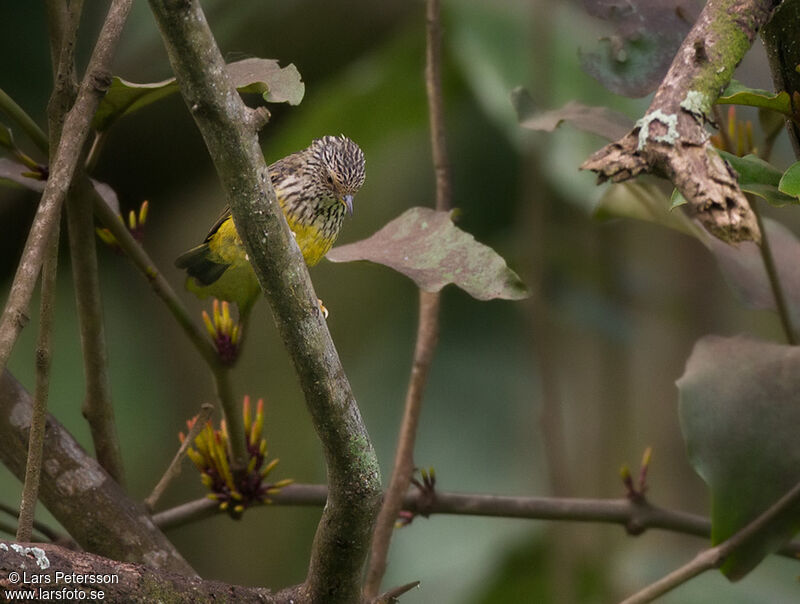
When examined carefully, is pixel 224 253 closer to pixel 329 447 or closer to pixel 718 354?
pixel 329 447

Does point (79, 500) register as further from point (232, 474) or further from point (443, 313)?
point (443, 313)

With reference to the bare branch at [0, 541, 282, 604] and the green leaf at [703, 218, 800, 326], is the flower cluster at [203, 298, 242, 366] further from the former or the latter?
the green leaf at [703, 218, 800, 326]

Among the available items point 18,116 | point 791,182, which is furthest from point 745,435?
point 18,116

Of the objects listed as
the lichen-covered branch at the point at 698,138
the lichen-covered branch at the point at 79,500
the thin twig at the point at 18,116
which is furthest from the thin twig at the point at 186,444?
the lichen-covered branch at the point at 698,138

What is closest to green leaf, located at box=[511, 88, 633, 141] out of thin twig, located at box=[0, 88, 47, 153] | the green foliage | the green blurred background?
the green foliage

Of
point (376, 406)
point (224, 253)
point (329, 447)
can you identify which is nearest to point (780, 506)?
point (329, 447)

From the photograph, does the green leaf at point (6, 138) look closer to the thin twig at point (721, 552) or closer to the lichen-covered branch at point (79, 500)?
the lichen-covered branch at point (79, 500)
